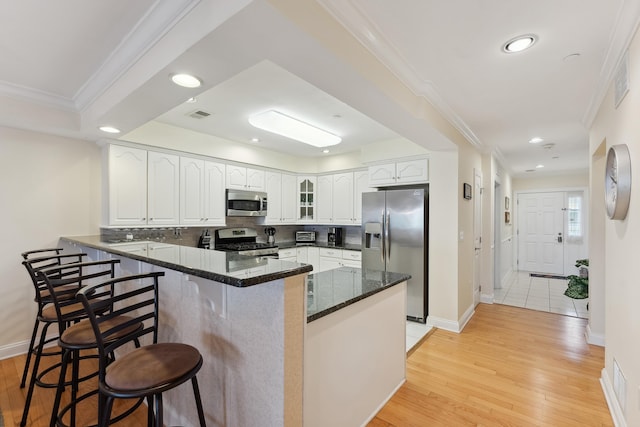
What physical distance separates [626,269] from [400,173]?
2.60 m

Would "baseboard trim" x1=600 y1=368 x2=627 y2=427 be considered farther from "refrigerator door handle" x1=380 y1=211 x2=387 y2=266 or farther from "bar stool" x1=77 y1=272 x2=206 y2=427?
"bar stool" x1=77 y1=272 x2=206 y2=427

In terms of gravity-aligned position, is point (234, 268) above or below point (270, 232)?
above

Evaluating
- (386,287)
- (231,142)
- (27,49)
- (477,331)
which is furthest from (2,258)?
(477,331)

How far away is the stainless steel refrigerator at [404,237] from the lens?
3844mm

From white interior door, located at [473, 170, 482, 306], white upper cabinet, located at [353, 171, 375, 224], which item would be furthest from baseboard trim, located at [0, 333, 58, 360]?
white interior door, located at [473, 170, 482, 306]

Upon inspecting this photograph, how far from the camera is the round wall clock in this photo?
1695mm

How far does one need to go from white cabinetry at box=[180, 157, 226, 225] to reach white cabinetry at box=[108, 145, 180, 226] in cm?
9

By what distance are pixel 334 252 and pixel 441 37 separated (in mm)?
3720

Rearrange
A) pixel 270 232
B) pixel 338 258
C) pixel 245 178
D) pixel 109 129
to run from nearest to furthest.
A: 1. pixel 109 129
2. pixel 245 178
3. pixel 338 258
4. pixel 270 232

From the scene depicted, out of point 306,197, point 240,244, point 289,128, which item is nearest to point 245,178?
point 240,244

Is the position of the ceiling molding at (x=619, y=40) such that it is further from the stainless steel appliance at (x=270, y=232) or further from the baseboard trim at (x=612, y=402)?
the stainless steel appliance at (x=270, y=232)

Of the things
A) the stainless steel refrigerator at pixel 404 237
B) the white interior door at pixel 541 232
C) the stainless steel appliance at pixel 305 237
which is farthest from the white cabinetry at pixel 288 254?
the white interior door at pixel 541 232

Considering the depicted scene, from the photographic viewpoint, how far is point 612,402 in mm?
2111

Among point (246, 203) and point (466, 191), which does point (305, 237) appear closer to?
point (246, 203)
